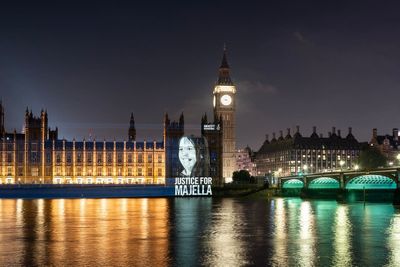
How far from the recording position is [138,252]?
119 feet

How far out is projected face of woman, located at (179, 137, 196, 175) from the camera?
433ft

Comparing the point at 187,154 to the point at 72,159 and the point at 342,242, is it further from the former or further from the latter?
the point at 342,242

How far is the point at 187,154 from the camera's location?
133 m

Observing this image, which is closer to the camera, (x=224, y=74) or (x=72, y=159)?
(x=72, y=159)

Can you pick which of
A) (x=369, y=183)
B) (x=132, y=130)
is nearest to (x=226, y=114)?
(x=132, y=130)

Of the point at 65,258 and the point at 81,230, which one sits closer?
the point at 65,258

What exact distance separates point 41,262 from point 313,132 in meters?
149

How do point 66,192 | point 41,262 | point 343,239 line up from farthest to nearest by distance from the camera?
point 66,192 → point 343,239 → point 41,262

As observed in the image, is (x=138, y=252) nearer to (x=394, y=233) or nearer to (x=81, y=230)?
(x=81, y=230)

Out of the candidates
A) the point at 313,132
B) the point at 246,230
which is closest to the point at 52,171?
the point at 313,132

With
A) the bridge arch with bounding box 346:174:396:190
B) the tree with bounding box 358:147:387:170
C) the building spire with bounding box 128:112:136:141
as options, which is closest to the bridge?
the bridge arch with bounding box 346:174:396:190

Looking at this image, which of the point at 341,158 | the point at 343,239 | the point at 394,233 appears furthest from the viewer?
the point at 341,158

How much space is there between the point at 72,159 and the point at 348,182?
62.0m

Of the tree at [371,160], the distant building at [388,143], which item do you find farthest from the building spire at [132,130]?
the distant building at [388,143]
